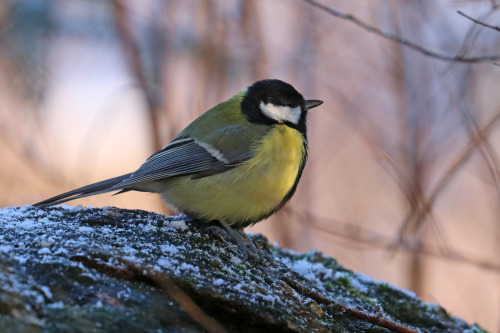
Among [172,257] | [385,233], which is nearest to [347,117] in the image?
[385,233]

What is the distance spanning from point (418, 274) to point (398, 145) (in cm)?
106

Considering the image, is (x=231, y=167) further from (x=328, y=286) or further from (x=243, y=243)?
(x=328, y=286)

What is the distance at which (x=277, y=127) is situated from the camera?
109 inches

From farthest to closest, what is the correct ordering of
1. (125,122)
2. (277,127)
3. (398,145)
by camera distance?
(125,122) → (398,145) → (277,127)

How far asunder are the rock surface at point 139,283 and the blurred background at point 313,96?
1339 millimetres

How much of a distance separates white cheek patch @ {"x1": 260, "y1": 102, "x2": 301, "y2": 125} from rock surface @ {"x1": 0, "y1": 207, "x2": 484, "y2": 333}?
2.69ft

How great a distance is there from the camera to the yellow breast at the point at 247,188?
2.52 m

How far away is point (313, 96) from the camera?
503cm

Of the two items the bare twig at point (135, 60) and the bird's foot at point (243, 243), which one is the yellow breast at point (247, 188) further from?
the bare twig at point (135, 60)

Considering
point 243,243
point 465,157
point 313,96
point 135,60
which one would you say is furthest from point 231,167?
point 313,96

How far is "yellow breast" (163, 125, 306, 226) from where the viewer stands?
2521 millimetres

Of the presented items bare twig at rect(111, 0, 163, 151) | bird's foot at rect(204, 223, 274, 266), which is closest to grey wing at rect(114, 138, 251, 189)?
bird's foot at rect(204, 223, 274, 266)

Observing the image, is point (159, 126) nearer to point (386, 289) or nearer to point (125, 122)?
point (125, 122)

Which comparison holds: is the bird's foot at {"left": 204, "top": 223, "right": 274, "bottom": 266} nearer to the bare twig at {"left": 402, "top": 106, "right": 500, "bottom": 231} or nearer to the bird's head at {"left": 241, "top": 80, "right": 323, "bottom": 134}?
the bird's head at {"left": 241, "top": 80, "right": 323, "bottom": 134}
